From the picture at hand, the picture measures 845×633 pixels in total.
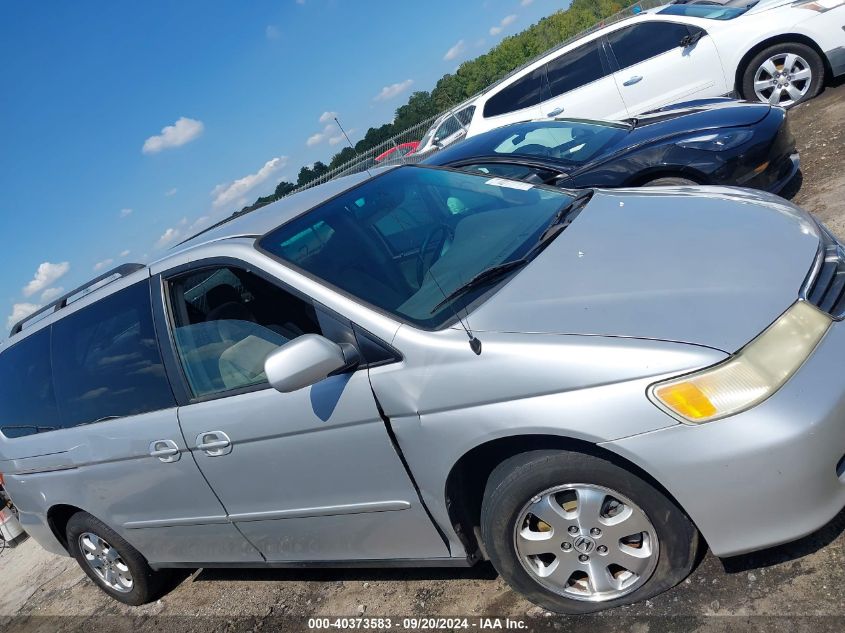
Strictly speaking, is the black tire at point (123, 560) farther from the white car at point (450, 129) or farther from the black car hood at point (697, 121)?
the white car at point (450, 129)

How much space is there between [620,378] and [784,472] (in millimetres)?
558

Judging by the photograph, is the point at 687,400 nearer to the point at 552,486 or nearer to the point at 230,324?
the point at 552,486

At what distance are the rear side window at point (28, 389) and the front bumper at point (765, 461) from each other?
3347 mm

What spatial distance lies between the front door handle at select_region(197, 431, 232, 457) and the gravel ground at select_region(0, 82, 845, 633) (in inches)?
39.3

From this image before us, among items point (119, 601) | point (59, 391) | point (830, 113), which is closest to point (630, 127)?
point (830, 113)

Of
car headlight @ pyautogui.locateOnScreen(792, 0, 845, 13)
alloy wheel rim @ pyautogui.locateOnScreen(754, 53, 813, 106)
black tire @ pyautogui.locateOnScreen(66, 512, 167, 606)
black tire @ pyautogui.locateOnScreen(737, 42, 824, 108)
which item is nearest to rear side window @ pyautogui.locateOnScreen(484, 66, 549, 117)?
black tire @ pyautogui.locateOnScreen(737, 42, 824, 108)

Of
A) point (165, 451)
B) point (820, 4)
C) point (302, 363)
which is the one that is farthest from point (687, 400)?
point (820, 4)

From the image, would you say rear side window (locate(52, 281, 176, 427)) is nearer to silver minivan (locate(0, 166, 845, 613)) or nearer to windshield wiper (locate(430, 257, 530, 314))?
silver minivan (locate(0, 166, 845, 613))

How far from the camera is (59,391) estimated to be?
4.14m

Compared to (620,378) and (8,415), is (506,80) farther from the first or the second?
(620,378)

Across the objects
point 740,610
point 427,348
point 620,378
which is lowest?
point 740,610

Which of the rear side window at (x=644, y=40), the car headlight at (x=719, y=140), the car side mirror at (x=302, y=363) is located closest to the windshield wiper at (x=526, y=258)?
the car side mirror at (x=302, y=363)

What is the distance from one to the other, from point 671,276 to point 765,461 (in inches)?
28.6

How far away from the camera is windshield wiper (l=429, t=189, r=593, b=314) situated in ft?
9.48
